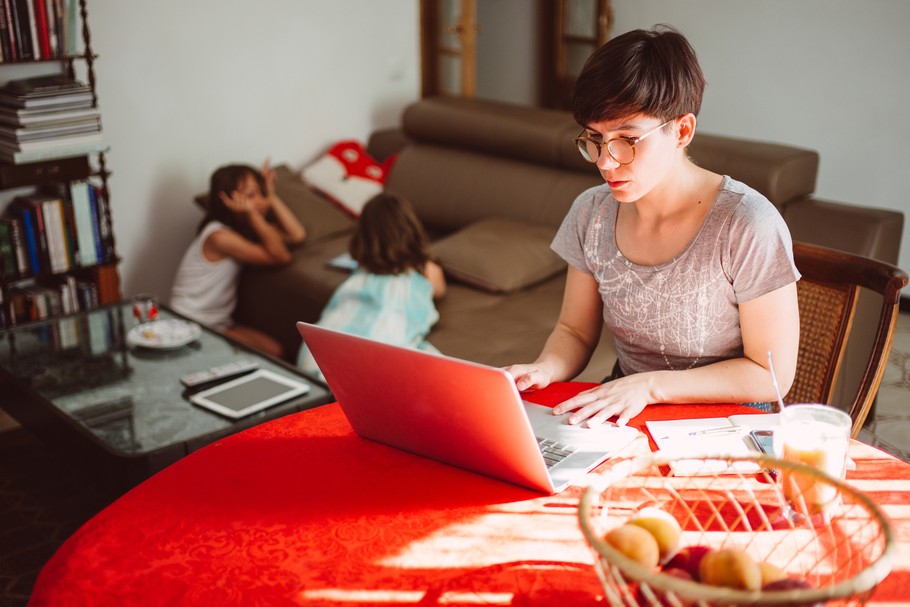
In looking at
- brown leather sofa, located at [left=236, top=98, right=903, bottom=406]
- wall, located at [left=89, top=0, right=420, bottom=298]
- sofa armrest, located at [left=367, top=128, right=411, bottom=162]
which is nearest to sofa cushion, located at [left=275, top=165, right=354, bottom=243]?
brown leather sofa, located at [left=236, top=98, right=903, bottom=406]

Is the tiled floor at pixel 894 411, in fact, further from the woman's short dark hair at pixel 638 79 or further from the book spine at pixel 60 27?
the book spine at pixel 60 27

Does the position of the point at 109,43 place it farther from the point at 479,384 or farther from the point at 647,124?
the point at 479,384

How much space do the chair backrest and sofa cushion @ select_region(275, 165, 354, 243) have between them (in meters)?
2.22

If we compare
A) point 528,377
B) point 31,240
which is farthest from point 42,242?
point 528,377

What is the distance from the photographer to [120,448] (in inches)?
83.6

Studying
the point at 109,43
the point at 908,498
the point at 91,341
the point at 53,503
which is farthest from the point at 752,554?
the point at 109,43

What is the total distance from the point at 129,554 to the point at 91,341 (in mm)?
Answer: 1899

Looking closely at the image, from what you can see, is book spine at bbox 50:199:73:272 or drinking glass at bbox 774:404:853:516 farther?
book spine at bbox 50:199:73:272

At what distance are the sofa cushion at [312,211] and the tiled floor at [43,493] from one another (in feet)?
4.23

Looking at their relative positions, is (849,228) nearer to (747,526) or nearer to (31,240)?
(747,526)

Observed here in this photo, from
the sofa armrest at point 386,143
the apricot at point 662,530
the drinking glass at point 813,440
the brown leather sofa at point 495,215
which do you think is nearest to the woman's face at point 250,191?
the brown leather sofa at point 495,215

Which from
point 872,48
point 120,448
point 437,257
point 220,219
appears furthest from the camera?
point 872,48

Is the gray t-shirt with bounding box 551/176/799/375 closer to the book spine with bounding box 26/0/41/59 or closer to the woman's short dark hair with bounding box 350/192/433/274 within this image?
the woman's short dark hair with bounding box 350/192/433/274

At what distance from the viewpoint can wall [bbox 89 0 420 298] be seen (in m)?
3.55
